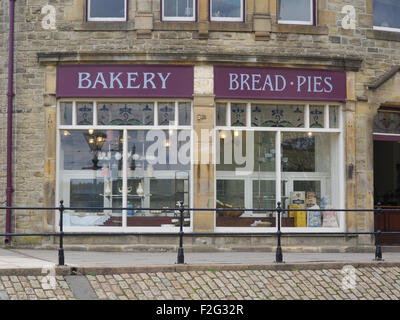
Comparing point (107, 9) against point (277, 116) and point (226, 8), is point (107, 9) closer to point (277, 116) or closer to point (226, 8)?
point (226, 8)

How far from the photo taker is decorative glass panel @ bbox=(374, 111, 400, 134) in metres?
15.2

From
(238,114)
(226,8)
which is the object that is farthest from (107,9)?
(238,114)

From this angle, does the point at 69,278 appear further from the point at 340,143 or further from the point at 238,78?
the point at 340,143

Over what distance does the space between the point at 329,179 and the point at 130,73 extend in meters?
4.94

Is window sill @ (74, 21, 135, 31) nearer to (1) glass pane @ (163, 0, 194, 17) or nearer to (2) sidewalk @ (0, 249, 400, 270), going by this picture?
(1) glass pane @ (163, 0, 194, 17)

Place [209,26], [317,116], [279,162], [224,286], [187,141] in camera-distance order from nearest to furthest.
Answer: [224,286], [209,26], [187,141], [279,162], [317,116]

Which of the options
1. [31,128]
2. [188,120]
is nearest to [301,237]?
[188,120]

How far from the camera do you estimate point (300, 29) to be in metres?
A: 14.3

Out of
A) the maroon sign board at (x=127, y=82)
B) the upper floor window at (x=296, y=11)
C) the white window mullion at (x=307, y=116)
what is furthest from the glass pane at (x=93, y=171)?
the upper floor window at (x=296, y=11)

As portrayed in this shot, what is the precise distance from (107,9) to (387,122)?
267 inches

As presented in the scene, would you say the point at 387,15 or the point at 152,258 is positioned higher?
the point at 387,15

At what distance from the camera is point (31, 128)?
1400 centimetres

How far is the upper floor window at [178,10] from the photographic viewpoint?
14.2m

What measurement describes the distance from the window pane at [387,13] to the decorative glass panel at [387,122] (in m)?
2.03
